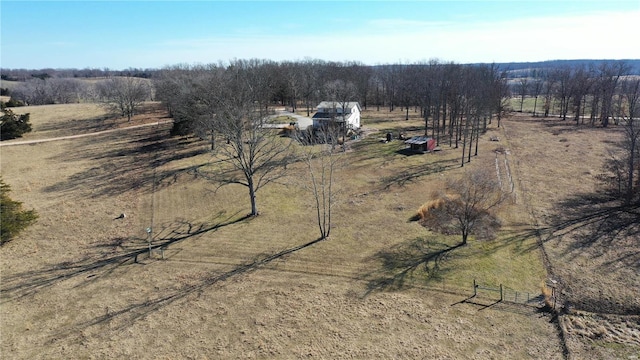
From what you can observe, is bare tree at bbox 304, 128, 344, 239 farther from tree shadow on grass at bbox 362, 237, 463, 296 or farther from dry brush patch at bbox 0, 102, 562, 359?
tree shadow on grass at bbox 362, 237, 463, 296

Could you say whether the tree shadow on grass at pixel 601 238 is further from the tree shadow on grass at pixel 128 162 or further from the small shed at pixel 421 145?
the tree shadow on grass at pixel 128 162

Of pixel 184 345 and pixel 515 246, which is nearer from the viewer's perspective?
pixel 184 345

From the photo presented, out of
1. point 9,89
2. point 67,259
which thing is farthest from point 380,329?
point 9,89

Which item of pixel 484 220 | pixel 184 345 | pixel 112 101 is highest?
pixel 112 101

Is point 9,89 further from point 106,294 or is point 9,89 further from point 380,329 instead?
point 380,329

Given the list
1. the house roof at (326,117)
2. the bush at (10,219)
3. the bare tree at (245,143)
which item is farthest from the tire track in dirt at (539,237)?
the bush at (10,219)

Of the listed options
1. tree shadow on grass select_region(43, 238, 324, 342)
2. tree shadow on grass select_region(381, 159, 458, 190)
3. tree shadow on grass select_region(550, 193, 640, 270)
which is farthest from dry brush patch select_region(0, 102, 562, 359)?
tree shadow on grass select_region(550, 193, 640, 270)
